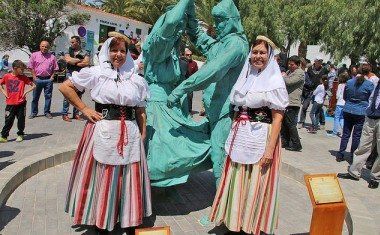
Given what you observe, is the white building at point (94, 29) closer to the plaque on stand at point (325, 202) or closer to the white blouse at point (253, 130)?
the white blouse at point (253, 130)

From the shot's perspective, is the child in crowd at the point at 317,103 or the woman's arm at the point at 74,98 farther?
the child in crowd at the point at 317,103

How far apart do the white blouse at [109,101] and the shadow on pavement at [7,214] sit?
127cm

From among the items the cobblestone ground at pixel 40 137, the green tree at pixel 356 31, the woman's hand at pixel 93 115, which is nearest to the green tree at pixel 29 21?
the cobblestone ground at pixel 40 137

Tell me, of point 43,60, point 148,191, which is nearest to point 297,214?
point 148,191

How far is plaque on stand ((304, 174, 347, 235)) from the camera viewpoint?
124 inches

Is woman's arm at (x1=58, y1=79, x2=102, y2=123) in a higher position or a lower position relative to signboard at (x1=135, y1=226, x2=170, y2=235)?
higher

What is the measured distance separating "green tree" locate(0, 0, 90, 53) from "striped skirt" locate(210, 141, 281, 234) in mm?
19210

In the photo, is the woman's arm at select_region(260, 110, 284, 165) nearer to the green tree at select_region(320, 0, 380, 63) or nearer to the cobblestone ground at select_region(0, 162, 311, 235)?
the cobblestone ground at select_region(0, 162, 311, 235)

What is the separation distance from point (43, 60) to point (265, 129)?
271 inches

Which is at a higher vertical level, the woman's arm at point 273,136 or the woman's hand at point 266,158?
the woman's arm at point 273,136

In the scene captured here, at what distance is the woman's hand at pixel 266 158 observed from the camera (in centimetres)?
330

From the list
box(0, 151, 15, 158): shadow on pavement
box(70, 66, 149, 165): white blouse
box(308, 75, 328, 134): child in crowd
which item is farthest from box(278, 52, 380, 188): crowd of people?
box(0, 151, 15, 158): shadow on pavement

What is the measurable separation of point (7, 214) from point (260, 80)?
2.73m

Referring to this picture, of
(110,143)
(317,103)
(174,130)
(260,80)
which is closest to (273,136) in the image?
(260,80)
